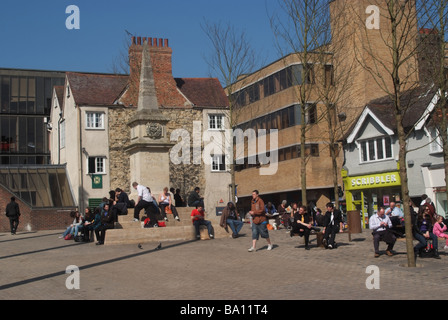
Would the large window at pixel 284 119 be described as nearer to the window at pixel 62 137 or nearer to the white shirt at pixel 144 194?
the window at pixel 62 137

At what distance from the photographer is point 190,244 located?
73.2 feet

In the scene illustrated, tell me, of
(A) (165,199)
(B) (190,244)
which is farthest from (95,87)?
(B) (190,244)

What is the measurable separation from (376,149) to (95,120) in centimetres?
2320

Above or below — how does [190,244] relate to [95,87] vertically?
below

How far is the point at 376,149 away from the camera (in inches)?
1660

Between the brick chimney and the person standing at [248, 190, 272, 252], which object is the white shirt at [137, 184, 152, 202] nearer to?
the person standing at [248, 190, 272, 252]

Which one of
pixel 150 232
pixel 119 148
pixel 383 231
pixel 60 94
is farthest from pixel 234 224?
pixel 60 94

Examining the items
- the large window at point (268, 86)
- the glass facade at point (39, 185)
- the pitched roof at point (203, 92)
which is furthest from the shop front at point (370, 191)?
the glass facade at point (39, 185)

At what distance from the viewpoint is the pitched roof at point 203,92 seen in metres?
54.8

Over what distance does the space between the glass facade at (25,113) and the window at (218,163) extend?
2903 centimetres

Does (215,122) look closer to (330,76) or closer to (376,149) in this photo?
(376,149)
